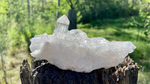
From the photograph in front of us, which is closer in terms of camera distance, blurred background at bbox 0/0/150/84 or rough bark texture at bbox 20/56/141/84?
rough bark texture at bbox 20/56/141/84

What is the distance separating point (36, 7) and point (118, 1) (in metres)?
5.83

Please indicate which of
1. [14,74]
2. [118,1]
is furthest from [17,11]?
[118,1]

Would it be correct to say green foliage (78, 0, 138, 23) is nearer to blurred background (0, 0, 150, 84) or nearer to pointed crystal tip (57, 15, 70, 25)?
blurred background (0, 0, 150, 84)

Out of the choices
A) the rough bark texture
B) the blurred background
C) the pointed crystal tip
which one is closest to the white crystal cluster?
the rough bark texture

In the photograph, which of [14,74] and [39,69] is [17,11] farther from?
[39,69]

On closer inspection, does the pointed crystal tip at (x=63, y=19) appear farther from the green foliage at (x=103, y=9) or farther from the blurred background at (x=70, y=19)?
the green foliage at (x=103, y=9)

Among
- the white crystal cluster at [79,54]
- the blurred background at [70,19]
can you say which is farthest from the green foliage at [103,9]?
the white crystal cluster at [79,54]

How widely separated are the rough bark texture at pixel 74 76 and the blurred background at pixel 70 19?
5.63 ft

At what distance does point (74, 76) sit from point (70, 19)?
510 cm

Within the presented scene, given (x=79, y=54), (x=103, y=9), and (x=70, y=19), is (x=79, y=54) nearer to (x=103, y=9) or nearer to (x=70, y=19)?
(x=70, y=19)

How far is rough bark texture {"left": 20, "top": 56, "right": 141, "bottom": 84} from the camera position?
135cm

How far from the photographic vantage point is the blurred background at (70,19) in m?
3.87

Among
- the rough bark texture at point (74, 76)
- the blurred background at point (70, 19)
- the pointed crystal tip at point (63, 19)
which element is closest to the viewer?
the rough bark texture at point (74, 76)

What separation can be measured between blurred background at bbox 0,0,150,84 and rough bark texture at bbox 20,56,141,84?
67.6 inches
